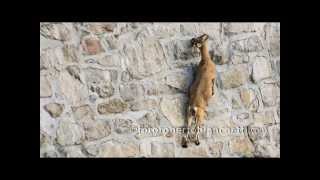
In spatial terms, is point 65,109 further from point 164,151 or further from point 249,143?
point 249,143

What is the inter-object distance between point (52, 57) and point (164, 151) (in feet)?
3.82

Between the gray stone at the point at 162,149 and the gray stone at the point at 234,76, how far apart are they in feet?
2.15

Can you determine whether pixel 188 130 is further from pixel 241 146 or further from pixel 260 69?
pixel 260 69

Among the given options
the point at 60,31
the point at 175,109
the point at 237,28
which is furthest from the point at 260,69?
the point at 60,31

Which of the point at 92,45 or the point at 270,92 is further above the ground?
the point at 92,45

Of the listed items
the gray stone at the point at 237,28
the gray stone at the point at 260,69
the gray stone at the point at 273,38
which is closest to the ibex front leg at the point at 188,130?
the gray stone at the point at 260,69

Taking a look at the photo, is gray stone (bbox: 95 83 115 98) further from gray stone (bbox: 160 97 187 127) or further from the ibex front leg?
the ibex front leg

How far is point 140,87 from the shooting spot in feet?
17.5

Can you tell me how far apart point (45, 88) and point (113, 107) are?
0.56 meters

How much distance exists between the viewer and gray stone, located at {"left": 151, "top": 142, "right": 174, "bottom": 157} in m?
5.36

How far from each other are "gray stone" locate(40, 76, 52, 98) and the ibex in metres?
1.12

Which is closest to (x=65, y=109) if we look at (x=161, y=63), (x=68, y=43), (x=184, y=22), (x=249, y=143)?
(x=68, y=43)

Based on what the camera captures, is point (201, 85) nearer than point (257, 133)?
Yes

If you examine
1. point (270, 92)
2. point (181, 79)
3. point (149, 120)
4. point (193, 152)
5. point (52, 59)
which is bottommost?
point (193, 152)
